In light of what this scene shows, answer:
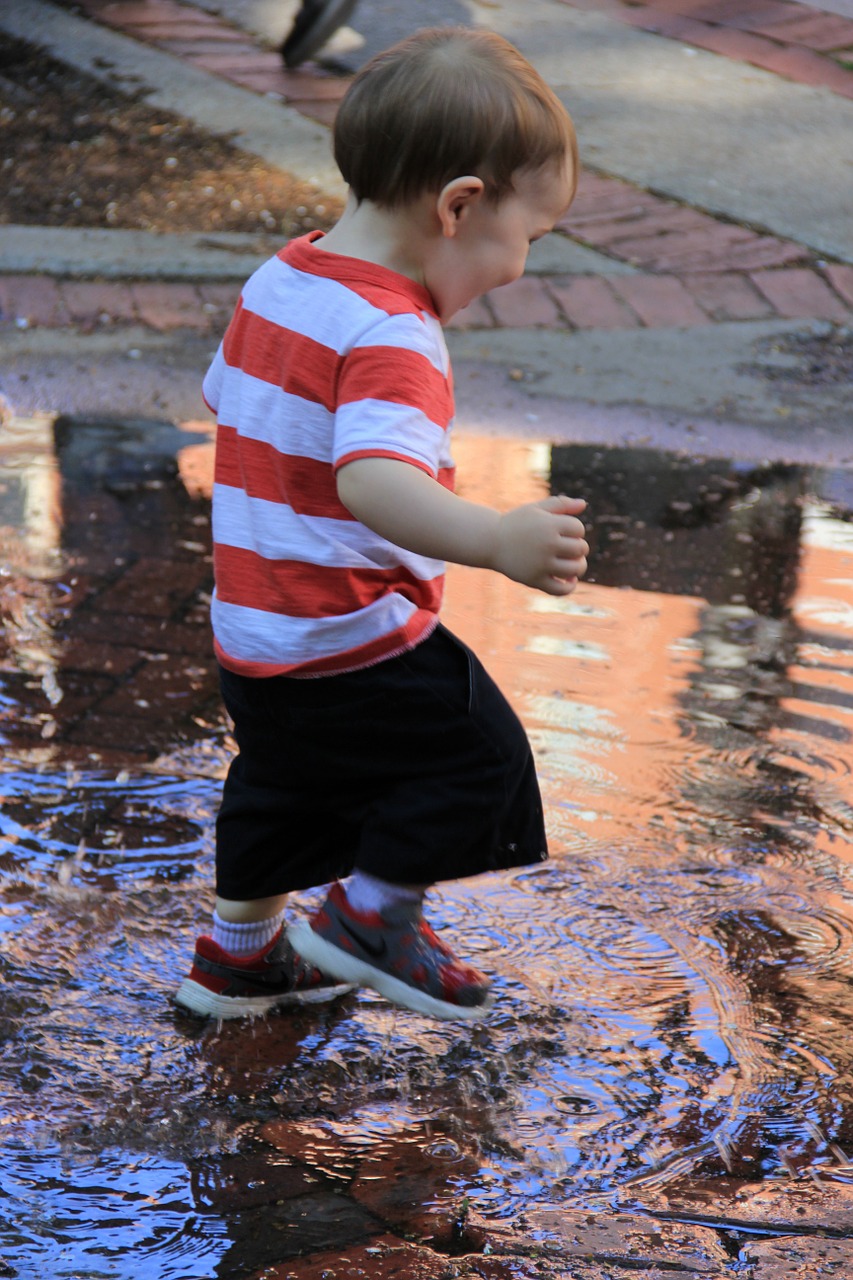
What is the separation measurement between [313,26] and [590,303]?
2485mm

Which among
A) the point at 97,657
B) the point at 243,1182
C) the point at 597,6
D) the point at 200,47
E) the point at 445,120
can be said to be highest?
the point at 445,120

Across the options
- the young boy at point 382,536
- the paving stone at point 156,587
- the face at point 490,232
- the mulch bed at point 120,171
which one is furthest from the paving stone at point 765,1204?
the mulch bed at point 120,171

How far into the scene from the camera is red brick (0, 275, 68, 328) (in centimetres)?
480

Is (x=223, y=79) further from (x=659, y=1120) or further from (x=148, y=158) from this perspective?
(x=659, y=1120)

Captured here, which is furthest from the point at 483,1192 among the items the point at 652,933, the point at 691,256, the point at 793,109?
the point at 793,109

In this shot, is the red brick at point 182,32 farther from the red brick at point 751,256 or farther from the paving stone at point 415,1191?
the paving stone at point 415,1191

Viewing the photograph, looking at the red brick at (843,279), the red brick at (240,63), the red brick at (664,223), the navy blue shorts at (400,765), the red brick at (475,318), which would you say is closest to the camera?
the navy blue shorts at (400,765)

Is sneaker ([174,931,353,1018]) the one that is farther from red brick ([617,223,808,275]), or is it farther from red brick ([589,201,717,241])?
red brick ([589,201,717,241])

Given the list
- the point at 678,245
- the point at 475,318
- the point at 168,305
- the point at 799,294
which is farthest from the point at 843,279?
the point at 168,305

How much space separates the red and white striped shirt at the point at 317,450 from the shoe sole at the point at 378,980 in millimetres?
366

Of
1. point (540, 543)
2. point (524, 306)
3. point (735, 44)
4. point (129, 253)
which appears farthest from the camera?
point (735, 44)

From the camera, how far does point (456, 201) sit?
161 cm

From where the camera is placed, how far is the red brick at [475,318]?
4934mm

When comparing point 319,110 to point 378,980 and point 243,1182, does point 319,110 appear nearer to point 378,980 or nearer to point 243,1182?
point 378,980
